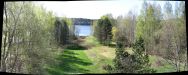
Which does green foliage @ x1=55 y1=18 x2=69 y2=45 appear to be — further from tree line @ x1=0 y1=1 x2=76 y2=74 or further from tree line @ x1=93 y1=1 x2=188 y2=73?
tree line @ x1=93 y1=1 x2=188 y2=73

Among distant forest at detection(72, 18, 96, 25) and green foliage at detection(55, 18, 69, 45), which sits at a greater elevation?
distant forest at detection(72, 18, 96, 25)

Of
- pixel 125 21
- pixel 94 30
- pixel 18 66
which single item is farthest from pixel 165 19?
pixel 18 66

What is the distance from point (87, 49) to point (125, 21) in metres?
0.48

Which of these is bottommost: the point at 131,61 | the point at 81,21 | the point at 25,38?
the point at 131,61

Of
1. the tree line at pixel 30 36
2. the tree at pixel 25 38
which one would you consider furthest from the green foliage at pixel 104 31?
the tree at pixel 25 38

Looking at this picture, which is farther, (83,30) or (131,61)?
(131,61)

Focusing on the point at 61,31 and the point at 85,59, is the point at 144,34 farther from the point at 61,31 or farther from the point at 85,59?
the point at 61,31

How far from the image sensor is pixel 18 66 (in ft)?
12.8

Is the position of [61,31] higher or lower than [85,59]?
higher

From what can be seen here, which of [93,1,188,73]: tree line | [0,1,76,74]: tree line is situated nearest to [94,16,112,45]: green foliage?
[93,1,188,73]: tree line

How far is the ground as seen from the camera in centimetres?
379

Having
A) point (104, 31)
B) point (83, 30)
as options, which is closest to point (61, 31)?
point (83, 30)

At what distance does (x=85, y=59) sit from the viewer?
12.5 feet

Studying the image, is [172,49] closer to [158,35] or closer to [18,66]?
[158,35]
